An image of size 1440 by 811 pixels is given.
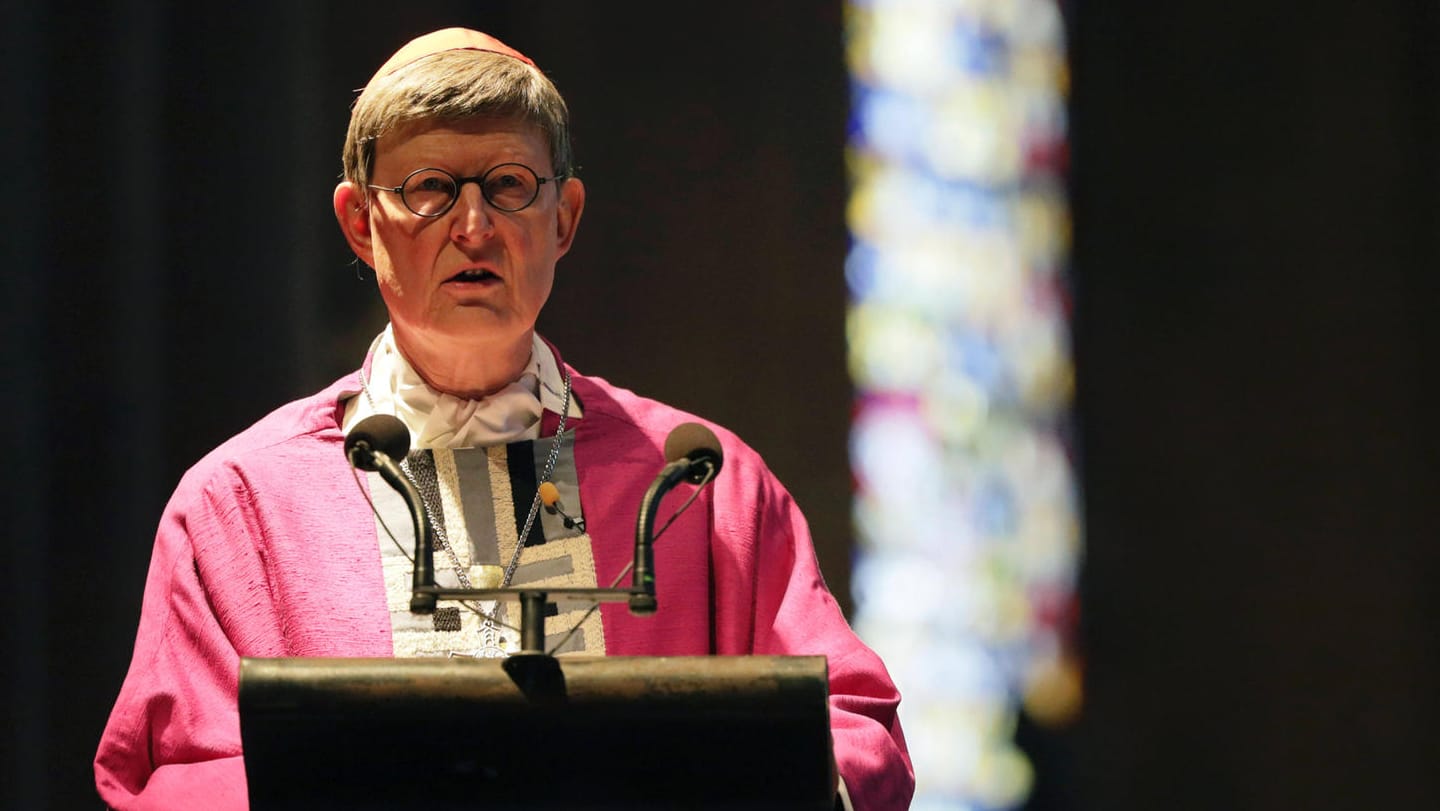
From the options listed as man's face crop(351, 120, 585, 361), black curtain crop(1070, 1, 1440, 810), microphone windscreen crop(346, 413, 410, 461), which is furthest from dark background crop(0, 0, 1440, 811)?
microphone windscreen crop(346, 413, 410, 461)

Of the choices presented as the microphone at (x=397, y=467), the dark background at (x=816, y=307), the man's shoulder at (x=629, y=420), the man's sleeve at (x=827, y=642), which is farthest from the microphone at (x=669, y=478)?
the dark background at (x=816, y=307)

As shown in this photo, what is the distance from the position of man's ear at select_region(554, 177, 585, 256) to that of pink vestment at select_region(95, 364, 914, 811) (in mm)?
255

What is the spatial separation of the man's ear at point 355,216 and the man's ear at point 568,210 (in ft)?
0.97

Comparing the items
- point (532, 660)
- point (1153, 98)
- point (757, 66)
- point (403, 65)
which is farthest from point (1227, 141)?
point (532, 660)

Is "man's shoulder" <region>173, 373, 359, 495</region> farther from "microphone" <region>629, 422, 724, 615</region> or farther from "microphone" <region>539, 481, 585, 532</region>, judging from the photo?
"microphone" <region>629, 422, 724, 615</region>

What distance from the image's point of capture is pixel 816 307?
12.5 ft

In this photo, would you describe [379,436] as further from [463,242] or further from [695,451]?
[463,242]

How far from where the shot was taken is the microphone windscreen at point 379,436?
2055mm

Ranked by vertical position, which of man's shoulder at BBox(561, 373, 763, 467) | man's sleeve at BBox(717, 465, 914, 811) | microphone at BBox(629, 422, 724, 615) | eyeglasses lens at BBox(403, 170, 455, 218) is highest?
eyeglasses lens at BBox(403, 170, 455, 218)

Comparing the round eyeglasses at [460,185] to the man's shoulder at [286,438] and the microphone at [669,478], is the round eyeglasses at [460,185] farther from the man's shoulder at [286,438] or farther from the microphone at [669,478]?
the microphone at [669,478]

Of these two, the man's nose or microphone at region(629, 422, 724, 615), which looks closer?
microphone at region(629, 422, 724, 615)

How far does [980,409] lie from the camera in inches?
155

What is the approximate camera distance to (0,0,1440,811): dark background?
3533 mm

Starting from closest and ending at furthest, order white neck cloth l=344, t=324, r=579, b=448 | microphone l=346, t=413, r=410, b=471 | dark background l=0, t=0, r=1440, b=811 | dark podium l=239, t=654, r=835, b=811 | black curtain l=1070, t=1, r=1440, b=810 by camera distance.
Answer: dark podium l=239, t=654, r=835, b=811 → microphone l=346, t=413, r=410, b=471 → white neck cloth l=344, t=324, r=579, b=448 → dark background l=0, t=0, r=1440, b=811 → black curtain l=1070, t=1, r=1440, b=810
